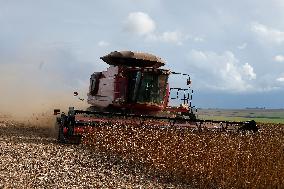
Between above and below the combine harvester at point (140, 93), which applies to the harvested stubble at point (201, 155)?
below

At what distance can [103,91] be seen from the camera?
20031mm

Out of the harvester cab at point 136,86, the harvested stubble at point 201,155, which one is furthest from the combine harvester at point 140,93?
the harvested stubble at point 201,155

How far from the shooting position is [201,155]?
10781 mm

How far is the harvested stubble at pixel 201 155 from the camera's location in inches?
382

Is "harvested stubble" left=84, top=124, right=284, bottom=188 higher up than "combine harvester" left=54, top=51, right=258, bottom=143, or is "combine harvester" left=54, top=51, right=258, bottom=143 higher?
"combine harvester" left=54, top=51, right=258, bottom=143

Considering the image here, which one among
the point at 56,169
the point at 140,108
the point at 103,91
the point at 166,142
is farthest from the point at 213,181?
the point at 103,91

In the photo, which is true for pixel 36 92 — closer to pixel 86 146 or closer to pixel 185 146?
pixel 86 146

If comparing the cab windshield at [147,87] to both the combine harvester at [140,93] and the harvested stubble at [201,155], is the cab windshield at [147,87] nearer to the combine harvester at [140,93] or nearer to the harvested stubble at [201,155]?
the combine harvester at [140,93]

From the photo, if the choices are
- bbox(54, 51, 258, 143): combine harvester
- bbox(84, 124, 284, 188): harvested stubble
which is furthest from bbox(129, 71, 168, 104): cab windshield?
bbox(84, 124, 284, 188): harvested stubble

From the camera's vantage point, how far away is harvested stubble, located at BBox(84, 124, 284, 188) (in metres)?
9.70

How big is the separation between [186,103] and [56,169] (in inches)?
394

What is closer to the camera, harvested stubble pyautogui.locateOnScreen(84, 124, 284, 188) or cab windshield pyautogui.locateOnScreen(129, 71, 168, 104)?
harvested stubble pyautogui.locateOnScreen(84, 124, 284, 188)

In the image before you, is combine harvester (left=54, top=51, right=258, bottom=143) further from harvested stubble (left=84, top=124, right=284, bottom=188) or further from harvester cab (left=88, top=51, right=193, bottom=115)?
harvested stubble (left=84, top=124, right=284, bottom=188)

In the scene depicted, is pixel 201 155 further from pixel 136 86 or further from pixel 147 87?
pixel 147 87
